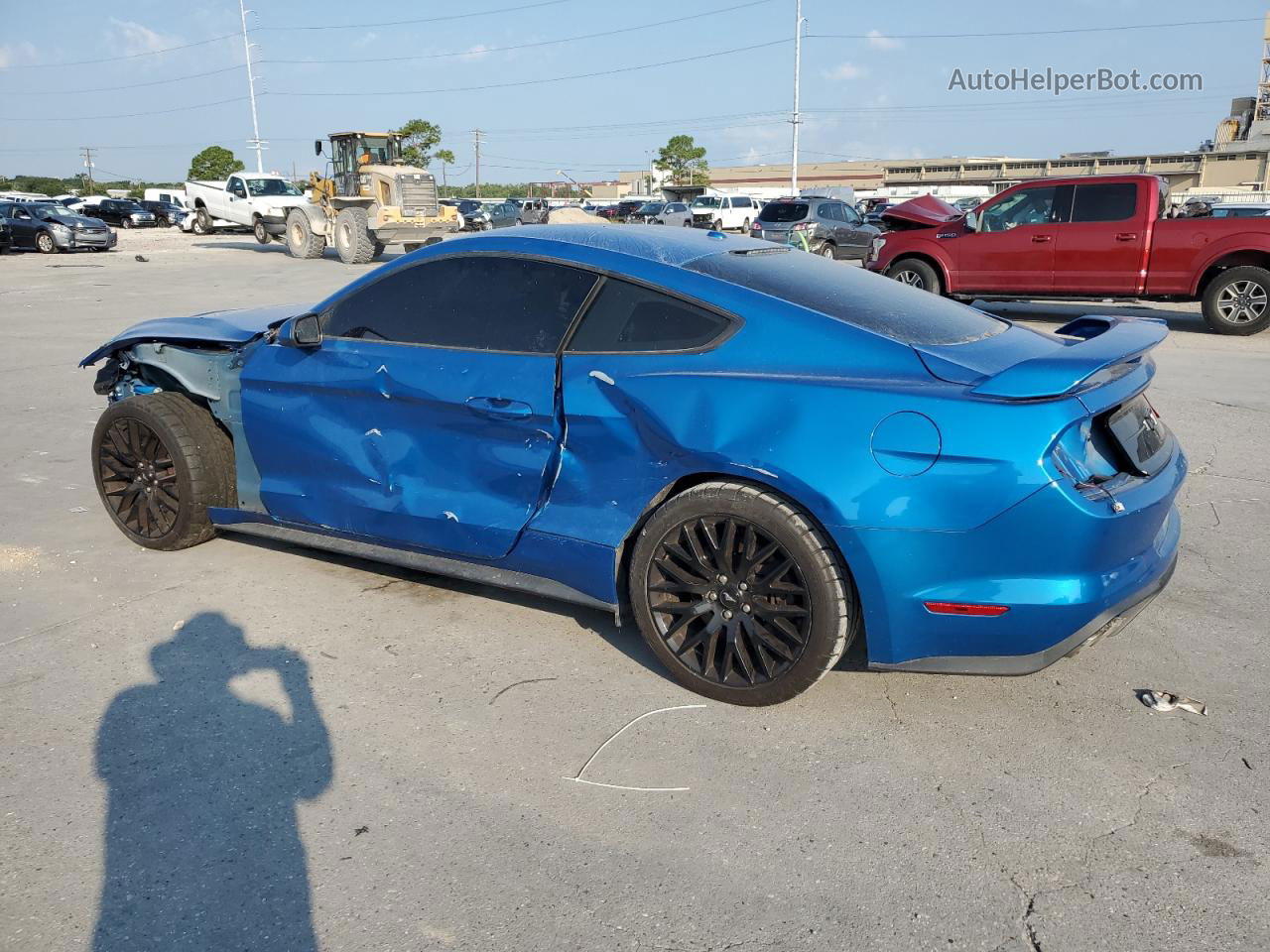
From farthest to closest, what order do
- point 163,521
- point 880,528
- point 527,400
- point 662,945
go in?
point 163,521 < point 527,400 < point 880,528 < point 662,945

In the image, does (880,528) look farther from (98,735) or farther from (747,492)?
(98,735)

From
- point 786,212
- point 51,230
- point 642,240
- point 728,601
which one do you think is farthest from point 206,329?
point 51,230

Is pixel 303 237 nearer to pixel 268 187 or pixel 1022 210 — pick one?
pixel 268 187

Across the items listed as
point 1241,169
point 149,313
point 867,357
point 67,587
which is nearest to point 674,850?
point 867,357

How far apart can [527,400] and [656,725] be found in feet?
4.16

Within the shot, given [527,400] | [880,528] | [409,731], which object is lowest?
[409,731]

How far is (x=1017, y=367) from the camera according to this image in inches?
123

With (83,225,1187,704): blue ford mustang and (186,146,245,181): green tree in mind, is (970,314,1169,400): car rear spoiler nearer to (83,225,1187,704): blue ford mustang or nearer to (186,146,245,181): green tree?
(83,225,1187,704): blue ford mustang

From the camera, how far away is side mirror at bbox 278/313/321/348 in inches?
169

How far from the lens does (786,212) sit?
25.8 meters

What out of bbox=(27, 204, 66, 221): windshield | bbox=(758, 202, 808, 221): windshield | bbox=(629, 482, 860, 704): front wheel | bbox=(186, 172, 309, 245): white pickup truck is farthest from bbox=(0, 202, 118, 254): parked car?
bbox=(629, 482, 860, 704): front wheel

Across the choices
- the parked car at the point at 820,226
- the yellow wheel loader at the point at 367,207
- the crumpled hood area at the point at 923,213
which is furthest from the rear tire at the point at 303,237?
the crumpled hood area at the point at 923,213

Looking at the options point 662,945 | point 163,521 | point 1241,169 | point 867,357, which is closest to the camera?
point 662,945

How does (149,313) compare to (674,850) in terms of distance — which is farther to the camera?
(149,313)
